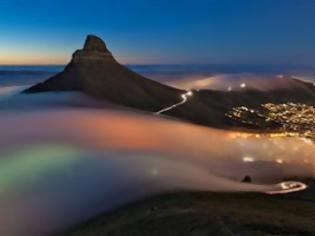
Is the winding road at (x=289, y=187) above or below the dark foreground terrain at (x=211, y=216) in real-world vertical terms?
below

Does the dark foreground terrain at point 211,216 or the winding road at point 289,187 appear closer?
the dark foreground terrain at point 211,216

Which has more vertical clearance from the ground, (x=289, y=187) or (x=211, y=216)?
(x=211, y=216)

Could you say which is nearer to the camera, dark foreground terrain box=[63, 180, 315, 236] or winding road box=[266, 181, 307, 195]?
dark foreground terrain box=[63, 180, 315, 236]

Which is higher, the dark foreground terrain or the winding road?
the dark foreground terrain

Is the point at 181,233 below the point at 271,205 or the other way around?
the other way around

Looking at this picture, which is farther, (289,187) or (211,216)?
(289,187)

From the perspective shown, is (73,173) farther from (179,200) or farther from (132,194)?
(179,200)

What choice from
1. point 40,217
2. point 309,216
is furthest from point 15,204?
point 309,216

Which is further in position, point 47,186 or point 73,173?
point 73,173
